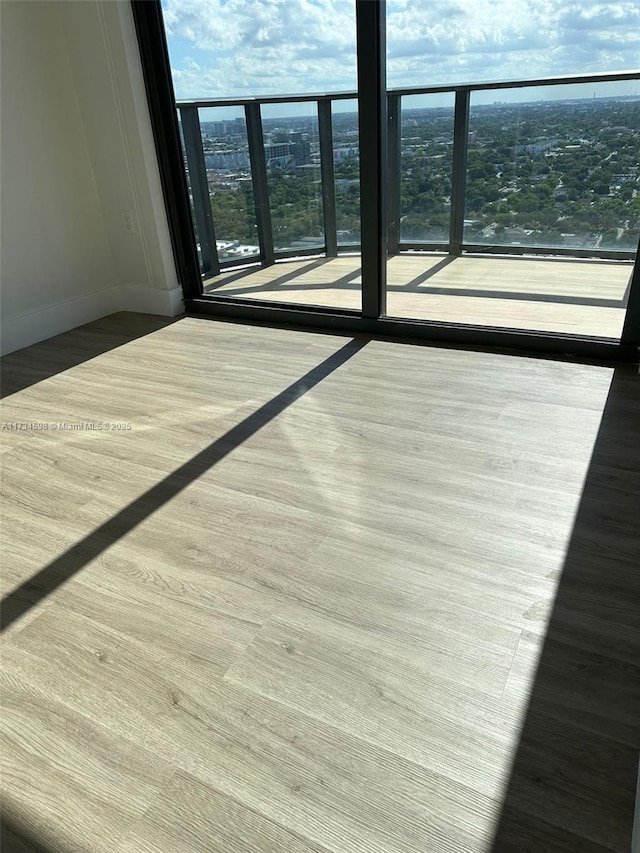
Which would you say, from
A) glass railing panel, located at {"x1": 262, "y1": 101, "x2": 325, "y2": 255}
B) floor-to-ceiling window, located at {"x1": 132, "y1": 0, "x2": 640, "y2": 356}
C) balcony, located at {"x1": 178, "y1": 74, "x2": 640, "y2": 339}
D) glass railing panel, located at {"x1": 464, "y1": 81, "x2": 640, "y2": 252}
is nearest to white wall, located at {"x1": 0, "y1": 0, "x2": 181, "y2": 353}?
floor-to-ceiling window, located at {"x1": 132, "y1": 0, "x2": 640, "y2": 356}

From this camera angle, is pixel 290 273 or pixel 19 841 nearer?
pixel 19 841

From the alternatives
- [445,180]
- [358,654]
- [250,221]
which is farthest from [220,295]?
[358,654]

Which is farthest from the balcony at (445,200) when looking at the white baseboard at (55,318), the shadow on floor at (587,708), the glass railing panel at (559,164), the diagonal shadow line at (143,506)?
the shadow on floor at (587,708)

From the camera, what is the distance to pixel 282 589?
1531mm

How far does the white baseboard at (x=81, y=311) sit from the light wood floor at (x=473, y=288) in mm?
316

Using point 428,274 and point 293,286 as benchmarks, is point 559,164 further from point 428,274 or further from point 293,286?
point 293,286

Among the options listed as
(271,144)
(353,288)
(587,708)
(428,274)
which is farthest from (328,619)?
(271,144)

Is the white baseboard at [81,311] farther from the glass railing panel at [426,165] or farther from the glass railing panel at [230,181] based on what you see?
the glass railing panel at [426,165]

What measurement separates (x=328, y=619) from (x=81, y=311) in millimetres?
2802

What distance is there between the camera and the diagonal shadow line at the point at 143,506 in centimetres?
158

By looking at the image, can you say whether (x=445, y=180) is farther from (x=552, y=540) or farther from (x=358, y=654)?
(x=358, y=654)

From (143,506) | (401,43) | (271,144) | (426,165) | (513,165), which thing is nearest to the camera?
(143,506)

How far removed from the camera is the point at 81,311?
3.56m

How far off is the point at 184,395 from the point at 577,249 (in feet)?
6.44
